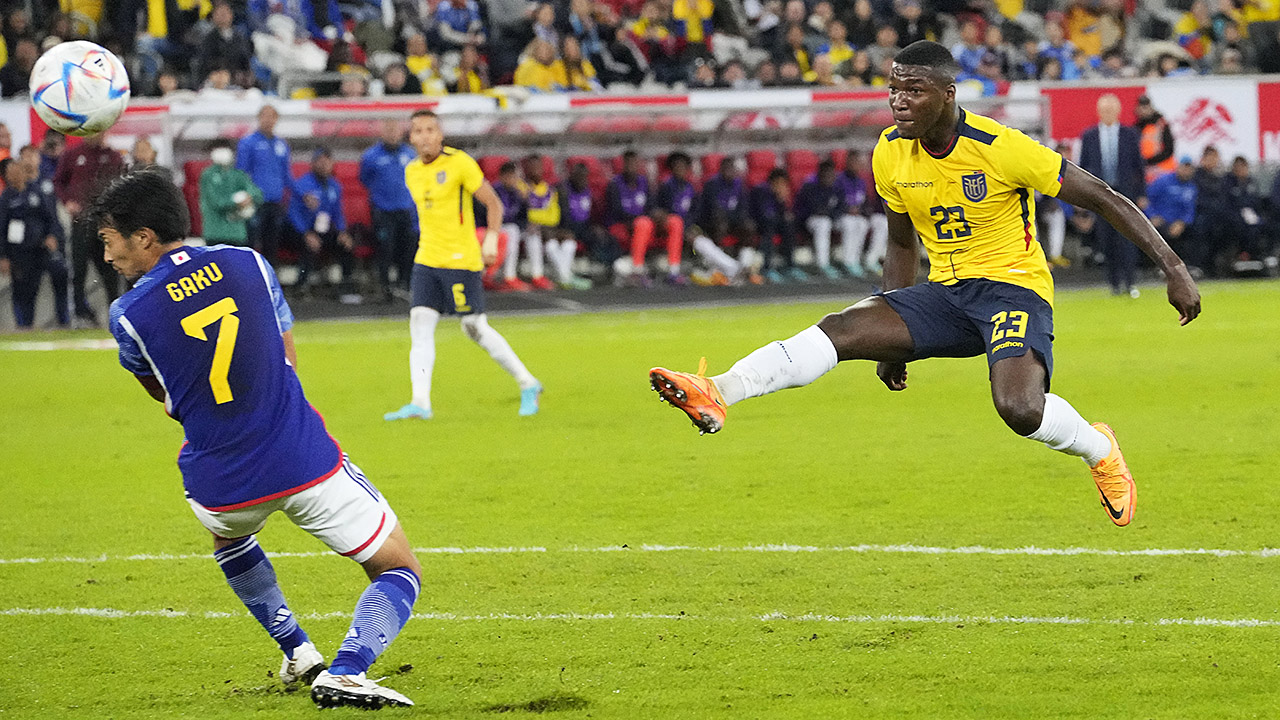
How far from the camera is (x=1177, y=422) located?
10305mm

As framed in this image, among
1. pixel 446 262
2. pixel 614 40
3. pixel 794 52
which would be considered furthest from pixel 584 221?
pixel 446 262

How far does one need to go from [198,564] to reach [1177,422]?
259 inches

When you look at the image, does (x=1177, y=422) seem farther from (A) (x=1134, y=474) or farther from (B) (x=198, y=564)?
(B) (x=198, y=564)

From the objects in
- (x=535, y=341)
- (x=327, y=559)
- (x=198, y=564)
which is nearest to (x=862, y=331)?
(x=327, y=559)

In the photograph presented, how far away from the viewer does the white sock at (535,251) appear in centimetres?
2147

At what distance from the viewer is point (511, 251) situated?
21.3m

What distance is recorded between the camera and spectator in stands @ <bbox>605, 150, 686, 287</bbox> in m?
21.9

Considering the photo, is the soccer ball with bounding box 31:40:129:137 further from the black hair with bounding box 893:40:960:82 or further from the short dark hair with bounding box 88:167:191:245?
the black hair with bounding box 893:40:960:82

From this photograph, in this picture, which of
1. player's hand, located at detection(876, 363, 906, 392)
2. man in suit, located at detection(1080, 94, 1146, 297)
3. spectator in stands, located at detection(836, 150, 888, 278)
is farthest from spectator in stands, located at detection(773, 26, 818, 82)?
player's hand, located at detection(876, 363, 906, 392)

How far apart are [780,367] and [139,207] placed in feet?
8.57

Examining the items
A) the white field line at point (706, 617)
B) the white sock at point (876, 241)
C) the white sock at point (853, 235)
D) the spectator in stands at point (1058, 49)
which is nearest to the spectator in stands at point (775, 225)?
the white sock at point (853, 235)

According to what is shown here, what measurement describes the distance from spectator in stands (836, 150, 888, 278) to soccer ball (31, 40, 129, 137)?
1627 cm

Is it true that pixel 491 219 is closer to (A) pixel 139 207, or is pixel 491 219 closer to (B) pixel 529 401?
(B) pixel 529 401

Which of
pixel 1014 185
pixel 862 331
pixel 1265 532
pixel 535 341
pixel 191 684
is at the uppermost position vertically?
pixel 1014 185
